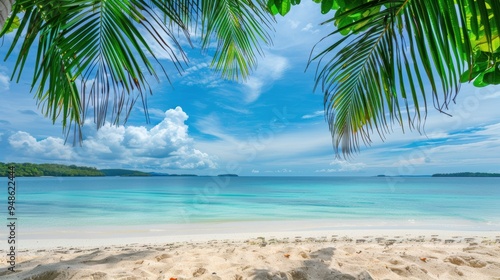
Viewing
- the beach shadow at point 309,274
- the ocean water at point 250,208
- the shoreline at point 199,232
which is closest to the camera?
the beach shadow at point 309,274

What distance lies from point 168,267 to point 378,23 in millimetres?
2085

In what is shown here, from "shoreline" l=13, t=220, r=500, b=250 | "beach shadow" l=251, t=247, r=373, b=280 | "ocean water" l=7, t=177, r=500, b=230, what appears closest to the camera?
"beach shadow" l=251, t=247, r=373, b=280

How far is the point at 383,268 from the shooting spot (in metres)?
2.42

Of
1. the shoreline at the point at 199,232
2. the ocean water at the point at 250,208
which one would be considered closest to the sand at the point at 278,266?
the shoreline at the point at 199,232

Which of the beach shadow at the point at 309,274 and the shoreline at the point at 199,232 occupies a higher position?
the beach shadow at the point at 309,274

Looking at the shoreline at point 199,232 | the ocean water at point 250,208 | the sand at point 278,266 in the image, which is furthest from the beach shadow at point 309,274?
the ocean water at point 250,208

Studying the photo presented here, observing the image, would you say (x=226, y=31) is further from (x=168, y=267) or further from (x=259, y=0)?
(x=168, y=267)

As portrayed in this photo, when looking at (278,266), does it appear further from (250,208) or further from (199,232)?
(250,208)

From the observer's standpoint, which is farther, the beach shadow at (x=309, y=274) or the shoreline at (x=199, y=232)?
the shoreline at (x=199, y=232)

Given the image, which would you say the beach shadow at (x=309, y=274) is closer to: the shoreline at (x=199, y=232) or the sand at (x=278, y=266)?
the sand at (x=278, y=266)

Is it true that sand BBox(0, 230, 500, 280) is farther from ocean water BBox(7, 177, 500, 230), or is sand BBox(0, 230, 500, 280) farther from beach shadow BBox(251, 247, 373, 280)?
ocean water BBox(7, 177, 500, 230)

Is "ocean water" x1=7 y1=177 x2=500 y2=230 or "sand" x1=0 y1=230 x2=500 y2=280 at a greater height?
"sand" x1=0 y1=230 x2=500 y2=280

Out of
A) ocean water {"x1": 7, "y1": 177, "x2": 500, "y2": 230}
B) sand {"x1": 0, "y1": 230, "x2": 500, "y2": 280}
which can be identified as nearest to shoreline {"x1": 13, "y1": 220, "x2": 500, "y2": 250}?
ocean water {"x1": 7, "y1": 177, "x2": 500, "y2": 230}

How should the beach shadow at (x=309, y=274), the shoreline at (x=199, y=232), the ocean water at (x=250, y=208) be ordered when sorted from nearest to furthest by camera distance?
the beach shadow at (x=309, y=274) < the shoreline at (x=199, y=232) < the ocean water at (x=250, y=208)
